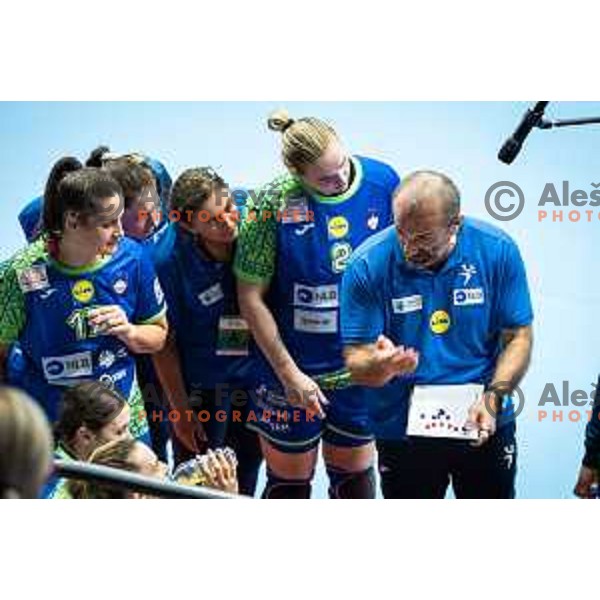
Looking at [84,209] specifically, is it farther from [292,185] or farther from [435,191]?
[435,191]

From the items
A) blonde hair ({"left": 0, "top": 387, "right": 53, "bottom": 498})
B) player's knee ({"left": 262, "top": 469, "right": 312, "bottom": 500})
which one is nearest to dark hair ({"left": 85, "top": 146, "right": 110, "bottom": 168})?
player's knee ({"left": 262, "top": 469, "right": 312, "bottom": 500})

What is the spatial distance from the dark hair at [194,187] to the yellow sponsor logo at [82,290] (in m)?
0.29

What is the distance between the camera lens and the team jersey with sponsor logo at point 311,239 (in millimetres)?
3662

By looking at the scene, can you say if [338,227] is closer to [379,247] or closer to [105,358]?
[379,247]

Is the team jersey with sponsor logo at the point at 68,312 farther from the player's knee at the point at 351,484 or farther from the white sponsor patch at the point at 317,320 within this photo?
the player's knee at the point at 351,484

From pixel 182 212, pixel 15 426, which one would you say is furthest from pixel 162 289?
pixel 15 426

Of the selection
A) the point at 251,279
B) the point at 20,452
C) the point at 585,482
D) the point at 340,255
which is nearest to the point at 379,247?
the point at 340,255

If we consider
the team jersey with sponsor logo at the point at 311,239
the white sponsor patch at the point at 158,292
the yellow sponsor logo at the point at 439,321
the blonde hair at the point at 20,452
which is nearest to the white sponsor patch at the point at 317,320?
the team jersey with sponsor logo at the point at 311,239
